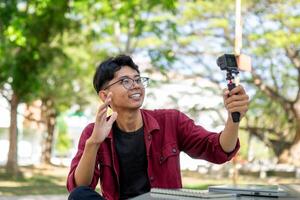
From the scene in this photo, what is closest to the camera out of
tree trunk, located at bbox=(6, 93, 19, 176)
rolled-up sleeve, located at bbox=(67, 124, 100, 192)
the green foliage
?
rolled-up sleeve, located at bbox=(67, 124, 100, 192)

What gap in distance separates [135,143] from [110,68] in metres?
0.33

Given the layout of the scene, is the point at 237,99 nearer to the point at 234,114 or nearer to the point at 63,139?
the point at 234,114

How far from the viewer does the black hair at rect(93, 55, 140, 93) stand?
2.61 m

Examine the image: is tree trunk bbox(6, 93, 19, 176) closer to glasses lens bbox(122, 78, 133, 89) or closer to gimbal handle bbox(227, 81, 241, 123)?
glasses lens bbox(122, 78, 133, 89)

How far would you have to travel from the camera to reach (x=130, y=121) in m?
2.68

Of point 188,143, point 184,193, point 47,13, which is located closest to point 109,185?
point 188,143

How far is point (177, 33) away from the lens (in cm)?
1950

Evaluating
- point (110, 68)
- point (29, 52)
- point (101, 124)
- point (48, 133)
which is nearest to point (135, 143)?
point (110, 68)

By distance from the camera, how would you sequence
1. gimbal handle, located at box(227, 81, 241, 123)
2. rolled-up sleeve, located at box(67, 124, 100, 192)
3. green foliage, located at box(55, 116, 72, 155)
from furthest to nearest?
green foliage, located at box(55, 116, 72, 155), rolled-up sleeve, located at box(67, 124, 100, 192), gimbal handle, located at box(227, 81, 241, 123)

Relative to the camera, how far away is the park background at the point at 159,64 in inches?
587

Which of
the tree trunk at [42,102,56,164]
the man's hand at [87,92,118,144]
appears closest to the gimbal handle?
the man's hand at [87,92,118,144]

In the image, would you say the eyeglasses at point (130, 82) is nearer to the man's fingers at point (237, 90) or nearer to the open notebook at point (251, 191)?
the man's fingers at point (237, 90)

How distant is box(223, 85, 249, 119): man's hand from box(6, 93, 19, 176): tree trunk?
14.5 m

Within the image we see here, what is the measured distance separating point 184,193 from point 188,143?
3.00 feet
